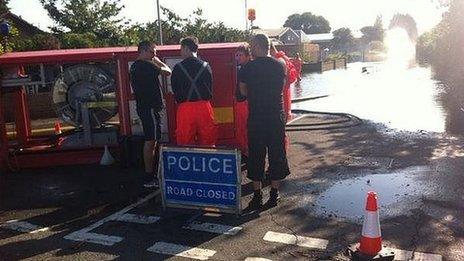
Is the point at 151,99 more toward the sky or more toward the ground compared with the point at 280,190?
more toward the sky

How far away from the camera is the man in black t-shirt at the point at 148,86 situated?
7.18 meters

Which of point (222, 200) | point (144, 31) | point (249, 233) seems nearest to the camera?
point (249, 233)

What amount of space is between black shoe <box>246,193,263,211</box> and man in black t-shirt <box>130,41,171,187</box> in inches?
73.8

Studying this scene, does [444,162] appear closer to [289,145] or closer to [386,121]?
[289,145]

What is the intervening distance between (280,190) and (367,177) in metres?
1.48

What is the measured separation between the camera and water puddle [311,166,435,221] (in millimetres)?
5816

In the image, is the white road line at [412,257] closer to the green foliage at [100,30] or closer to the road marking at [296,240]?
the road marking at [296,240]

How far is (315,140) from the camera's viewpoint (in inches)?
403

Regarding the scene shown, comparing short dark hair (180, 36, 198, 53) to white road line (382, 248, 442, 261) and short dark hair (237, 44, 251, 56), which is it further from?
white road line (382, 248, 442, 261)

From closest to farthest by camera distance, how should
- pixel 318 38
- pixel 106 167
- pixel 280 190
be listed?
1. pixel 280 190
2. pixel 106 167
3. pixel 318 38

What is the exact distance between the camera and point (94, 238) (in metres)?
5.29

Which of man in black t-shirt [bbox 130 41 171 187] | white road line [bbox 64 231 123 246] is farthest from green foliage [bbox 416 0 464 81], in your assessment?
white road line [bbox 64 231 123 246]

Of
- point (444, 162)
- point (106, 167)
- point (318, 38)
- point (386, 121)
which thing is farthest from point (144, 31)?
point (318, 38)

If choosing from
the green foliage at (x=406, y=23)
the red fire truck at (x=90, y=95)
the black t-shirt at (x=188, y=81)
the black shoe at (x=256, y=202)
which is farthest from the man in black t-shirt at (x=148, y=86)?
the green foliage at (x=406, y=23)
